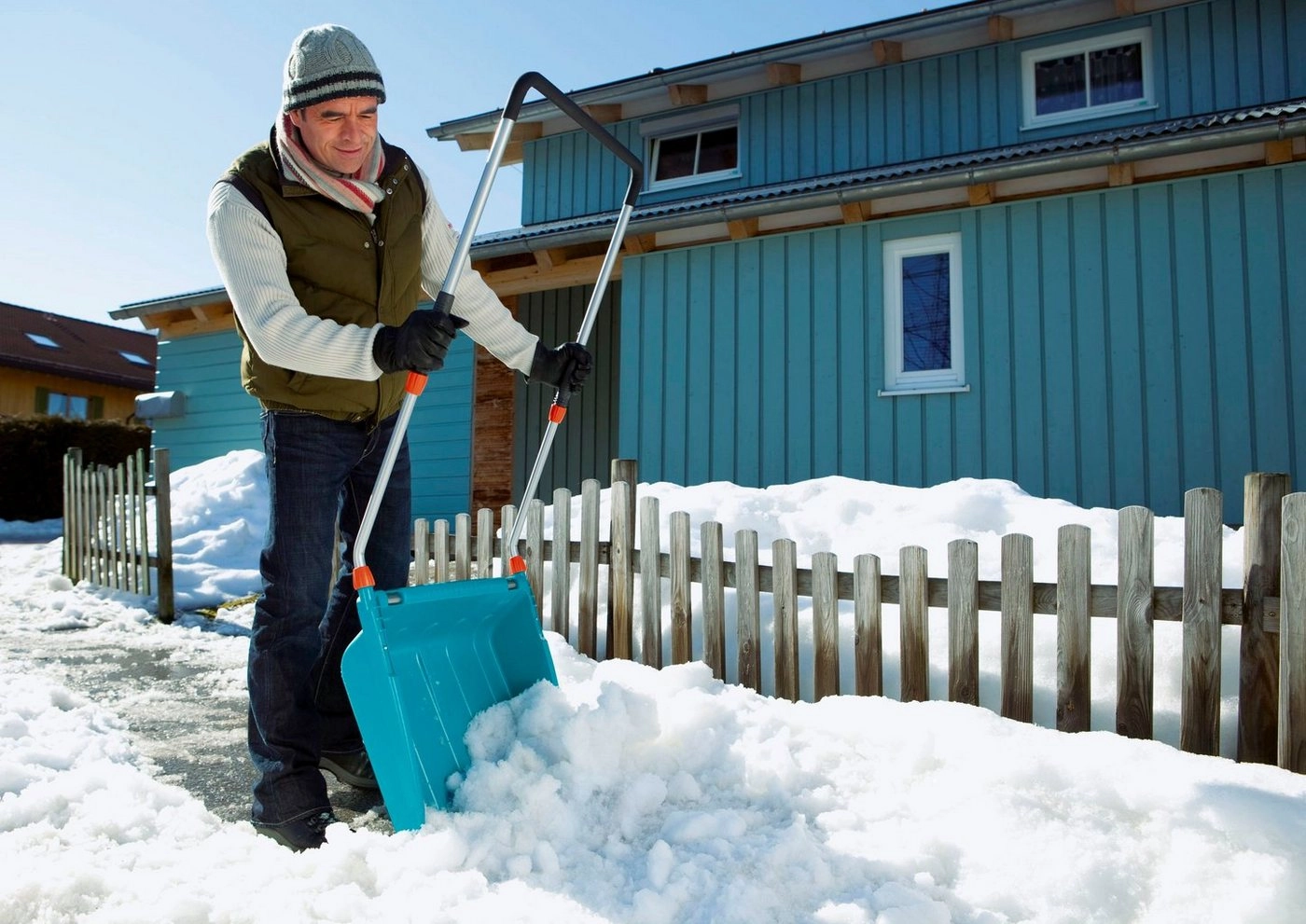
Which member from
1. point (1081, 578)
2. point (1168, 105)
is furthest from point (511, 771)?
point (1168, 105)

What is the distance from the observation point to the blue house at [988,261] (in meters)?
6.09

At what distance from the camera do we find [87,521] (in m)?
7.70

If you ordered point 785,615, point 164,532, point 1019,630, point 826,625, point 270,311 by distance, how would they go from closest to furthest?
1. point 270,311
2. point 1019,630
3. point 826,625
4. point 785,615
5. point 164,532

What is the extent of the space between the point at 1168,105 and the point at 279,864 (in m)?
8.51

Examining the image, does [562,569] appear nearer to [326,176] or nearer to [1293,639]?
[326,176]

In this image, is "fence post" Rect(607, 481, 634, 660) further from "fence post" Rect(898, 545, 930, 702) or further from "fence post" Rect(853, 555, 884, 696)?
"fence post" Rect(898, 545, 930, 702)

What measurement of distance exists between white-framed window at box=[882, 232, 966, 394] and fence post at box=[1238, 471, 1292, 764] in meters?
4.31

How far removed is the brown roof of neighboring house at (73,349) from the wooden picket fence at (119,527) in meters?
19.6

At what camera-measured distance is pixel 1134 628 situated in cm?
283

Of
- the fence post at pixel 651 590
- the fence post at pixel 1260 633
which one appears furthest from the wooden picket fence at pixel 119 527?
the fence post at pixel 1260 633

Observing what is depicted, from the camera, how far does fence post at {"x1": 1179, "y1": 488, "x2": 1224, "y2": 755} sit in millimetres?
2715

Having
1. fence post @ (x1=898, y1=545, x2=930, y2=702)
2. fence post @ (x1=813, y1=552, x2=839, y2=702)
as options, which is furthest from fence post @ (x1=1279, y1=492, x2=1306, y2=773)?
fence post @ (x1=813, y1=552, x2=839, y2=702)

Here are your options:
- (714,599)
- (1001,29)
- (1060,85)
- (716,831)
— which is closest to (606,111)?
(1001,29)

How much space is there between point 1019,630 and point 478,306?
1.97 metres
